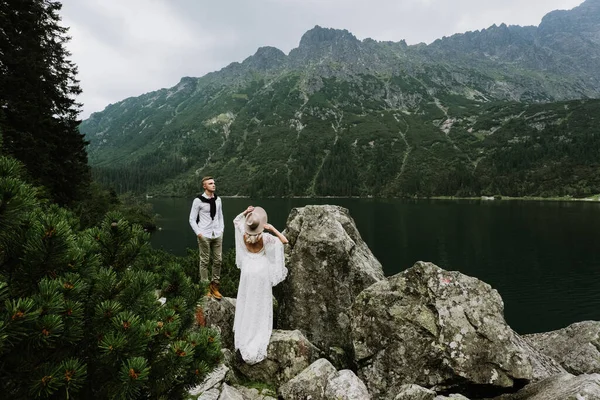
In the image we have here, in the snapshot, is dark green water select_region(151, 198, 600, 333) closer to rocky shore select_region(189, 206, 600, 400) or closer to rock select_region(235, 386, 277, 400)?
rocky shore select_region(189, 206, 600, 400)

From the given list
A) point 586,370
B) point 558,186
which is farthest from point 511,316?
point 558,186

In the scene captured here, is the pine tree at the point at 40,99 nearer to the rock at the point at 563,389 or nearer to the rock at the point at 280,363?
the rock at the point at 280,363

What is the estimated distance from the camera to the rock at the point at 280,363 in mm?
8711

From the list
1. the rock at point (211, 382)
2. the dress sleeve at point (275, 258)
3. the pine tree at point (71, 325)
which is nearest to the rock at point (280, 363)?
the rock at point (211, 382)

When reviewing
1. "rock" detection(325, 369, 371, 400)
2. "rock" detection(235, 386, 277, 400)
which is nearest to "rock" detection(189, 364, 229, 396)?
"rock" detection(235, 386, 277, 400)

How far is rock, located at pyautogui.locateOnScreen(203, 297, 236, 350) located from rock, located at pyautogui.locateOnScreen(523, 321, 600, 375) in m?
11.7

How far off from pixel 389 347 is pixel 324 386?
8.52 feet

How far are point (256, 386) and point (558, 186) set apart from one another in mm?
225013

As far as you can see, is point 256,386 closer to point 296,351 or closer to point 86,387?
point 296,351

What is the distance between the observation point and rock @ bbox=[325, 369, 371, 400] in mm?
7145

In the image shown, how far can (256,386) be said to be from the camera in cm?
847

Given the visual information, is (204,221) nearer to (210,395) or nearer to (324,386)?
(210,395)

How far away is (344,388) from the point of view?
287 inches

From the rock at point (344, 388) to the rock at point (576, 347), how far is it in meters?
9.79
